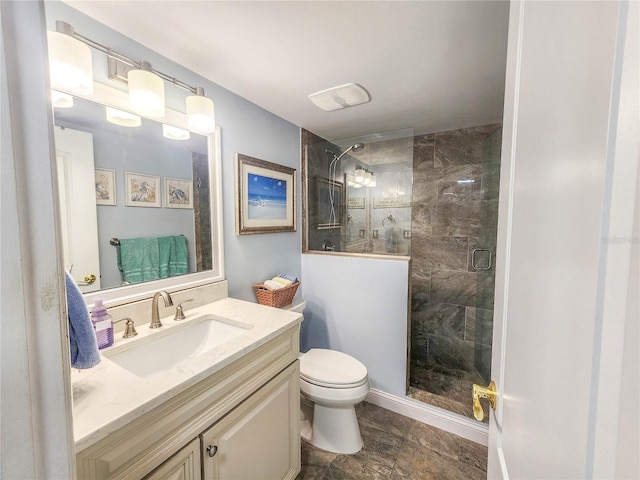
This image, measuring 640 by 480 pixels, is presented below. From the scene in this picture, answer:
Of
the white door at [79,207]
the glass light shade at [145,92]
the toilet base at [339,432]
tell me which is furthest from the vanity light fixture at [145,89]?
the toilet base at [339,432]

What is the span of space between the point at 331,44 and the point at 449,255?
6.29 ft

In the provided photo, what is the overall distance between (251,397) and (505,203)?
108cm

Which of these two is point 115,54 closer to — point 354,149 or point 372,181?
point 354,149

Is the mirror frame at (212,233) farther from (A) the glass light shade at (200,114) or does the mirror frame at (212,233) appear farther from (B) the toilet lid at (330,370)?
(B) the toilet lid at (330,370)

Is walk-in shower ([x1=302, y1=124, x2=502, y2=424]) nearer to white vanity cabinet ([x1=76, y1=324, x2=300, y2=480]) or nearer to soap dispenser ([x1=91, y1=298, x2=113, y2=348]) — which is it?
white vanity cabinet ([x1=76, y1=324, x2=300, y2=480])

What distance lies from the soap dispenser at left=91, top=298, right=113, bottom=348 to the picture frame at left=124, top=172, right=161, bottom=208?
1.46 ft

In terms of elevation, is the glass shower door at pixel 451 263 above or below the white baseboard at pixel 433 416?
above

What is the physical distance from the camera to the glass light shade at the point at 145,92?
1.07m

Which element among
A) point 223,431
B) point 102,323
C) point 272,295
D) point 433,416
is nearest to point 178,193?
point 102,323

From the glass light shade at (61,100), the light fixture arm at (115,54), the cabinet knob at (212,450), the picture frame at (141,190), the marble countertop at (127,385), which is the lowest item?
the cabinet knob at (212,450)

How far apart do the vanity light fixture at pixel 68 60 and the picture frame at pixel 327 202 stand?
5.24 ft

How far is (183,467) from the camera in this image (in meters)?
0.79

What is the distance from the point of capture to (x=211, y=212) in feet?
4.91

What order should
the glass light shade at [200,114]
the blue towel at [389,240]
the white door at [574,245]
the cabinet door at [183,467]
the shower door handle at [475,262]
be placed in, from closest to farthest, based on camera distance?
the white door at [574,245], the cabinet door at [183,467], the glass light shade at [200,114], the shower door handle at [475,262], the blue towel at [389,240]
